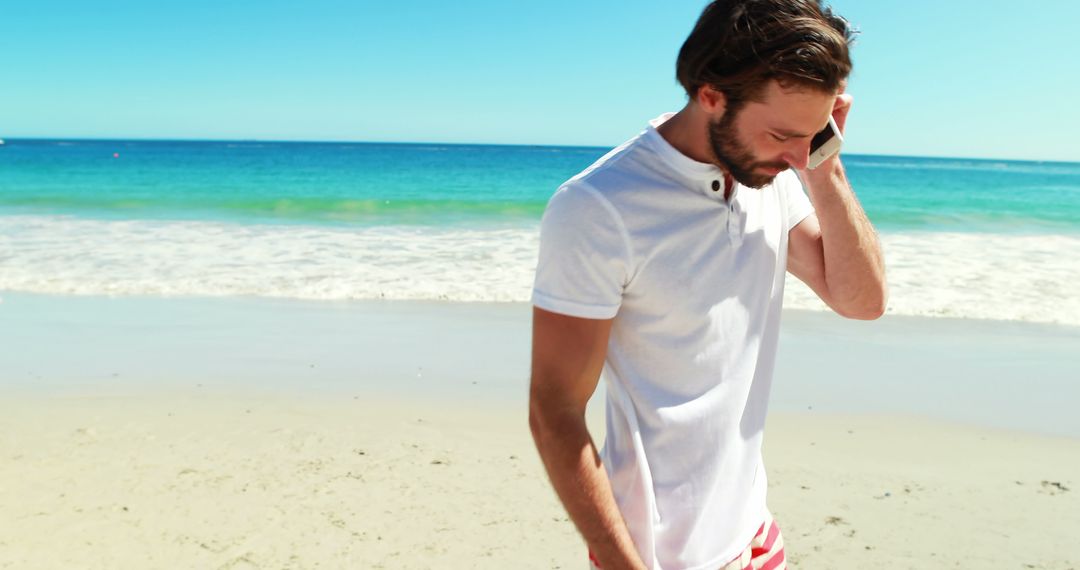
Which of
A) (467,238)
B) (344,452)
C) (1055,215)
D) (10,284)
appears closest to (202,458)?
(344,452)

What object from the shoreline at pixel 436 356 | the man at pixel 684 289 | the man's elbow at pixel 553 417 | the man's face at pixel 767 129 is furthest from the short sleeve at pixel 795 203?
the shoreline at pixel 436 356

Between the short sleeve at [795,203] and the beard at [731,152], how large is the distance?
1.01ft

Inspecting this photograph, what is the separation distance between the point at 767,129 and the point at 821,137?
21 centimetres

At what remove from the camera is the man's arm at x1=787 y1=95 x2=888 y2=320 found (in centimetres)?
166

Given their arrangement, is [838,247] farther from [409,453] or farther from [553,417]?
[409,453]

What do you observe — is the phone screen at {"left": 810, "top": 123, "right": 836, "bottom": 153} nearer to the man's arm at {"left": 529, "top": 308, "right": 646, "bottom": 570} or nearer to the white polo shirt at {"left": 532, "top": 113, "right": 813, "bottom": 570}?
the white polo shirt at {"left": 532, "top": 113, "right": 813, "bottom": 570}

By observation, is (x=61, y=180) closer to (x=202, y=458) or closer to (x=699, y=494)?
(x=202, y=458)

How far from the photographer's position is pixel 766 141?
146 cm

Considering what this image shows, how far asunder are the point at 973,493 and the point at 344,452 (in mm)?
3460

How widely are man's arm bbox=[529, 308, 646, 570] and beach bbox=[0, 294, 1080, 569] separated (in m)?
2.52

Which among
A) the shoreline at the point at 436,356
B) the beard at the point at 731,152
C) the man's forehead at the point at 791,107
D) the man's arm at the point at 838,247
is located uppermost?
the man's forehead at the point at 791,107

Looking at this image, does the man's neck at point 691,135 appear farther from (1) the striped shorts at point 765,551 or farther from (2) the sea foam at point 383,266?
(2) the sea foam at point 383,266

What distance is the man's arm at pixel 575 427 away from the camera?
1.40 m

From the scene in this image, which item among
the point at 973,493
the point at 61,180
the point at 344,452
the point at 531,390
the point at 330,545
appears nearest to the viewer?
the point at 531,390
